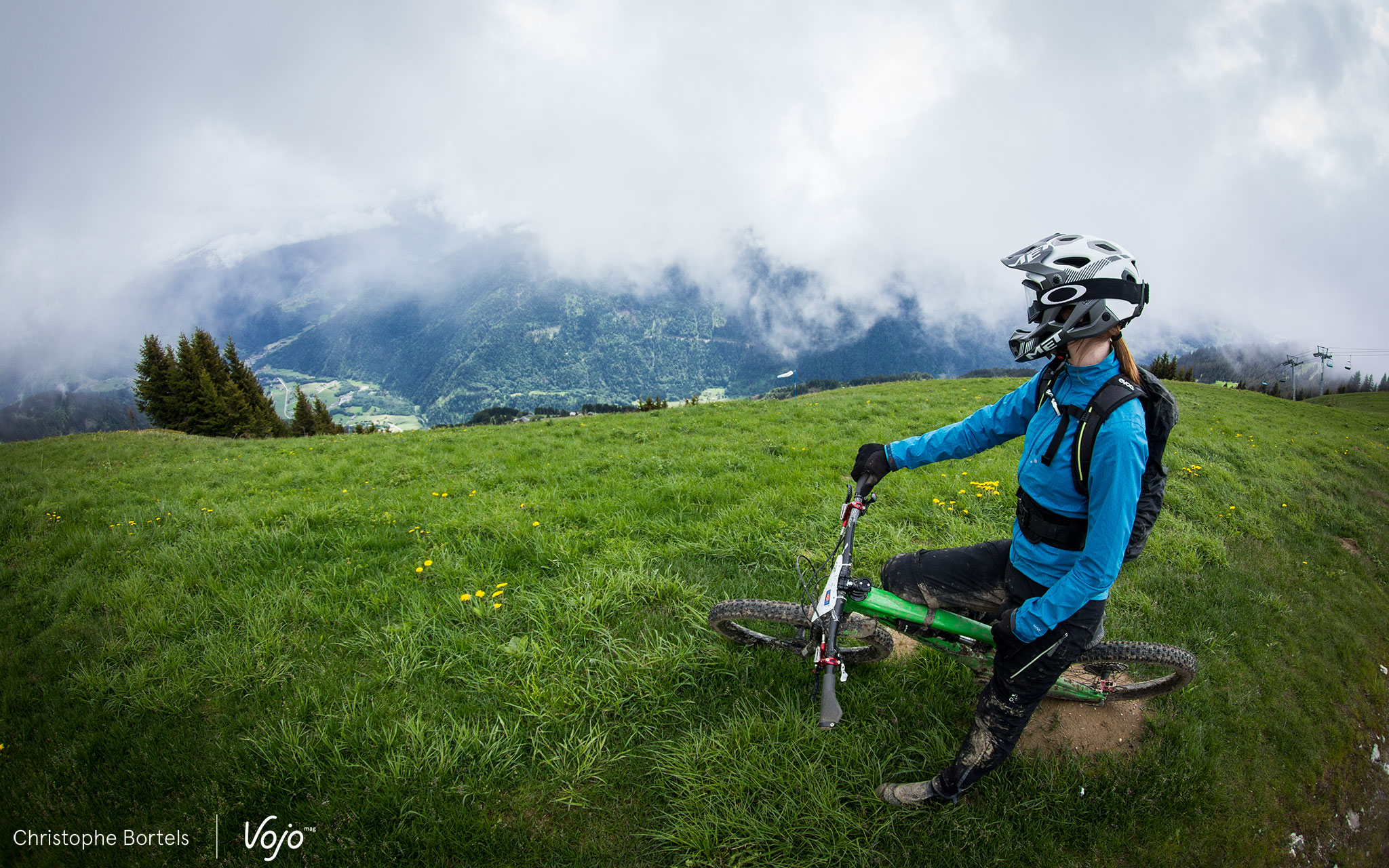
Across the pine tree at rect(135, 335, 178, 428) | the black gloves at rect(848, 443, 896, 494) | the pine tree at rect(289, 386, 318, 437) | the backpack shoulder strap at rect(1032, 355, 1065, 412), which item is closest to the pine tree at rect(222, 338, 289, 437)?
the pine tree at rect(289, 386, 318, 437)

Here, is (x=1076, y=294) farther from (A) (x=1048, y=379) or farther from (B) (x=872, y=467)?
(B) (x=872, y=467)

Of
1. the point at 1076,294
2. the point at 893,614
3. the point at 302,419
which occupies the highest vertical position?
the point at 302,419

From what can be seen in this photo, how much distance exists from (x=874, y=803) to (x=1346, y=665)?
628cm

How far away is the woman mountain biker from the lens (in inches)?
110

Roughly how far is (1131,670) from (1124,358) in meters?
3.41

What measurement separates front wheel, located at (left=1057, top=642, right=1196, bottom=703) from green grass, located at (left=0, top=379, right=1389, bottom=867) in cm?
27

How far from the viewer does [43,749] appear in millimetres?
3713

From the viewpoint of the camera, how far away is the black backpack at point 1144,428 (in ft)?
9.28

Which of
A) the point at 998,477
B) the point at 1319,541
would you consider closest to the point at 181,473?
the point at 998,477

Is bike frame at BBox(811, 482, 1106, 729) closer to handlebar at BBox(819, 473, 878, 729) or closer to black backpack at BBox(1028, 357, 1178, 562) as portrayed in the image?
handlebar at BBox(819, 473, 878, 729)

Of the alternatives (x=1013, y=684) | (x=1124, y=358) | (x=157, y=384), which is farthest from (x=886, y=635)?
(x=157, y=384)

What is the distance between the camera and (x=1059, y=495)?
10.3ft

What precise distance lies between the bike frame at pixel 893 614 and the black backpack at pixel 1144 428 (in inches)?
45.2

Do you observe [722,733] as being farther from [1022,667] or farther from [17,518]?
[17,518]
